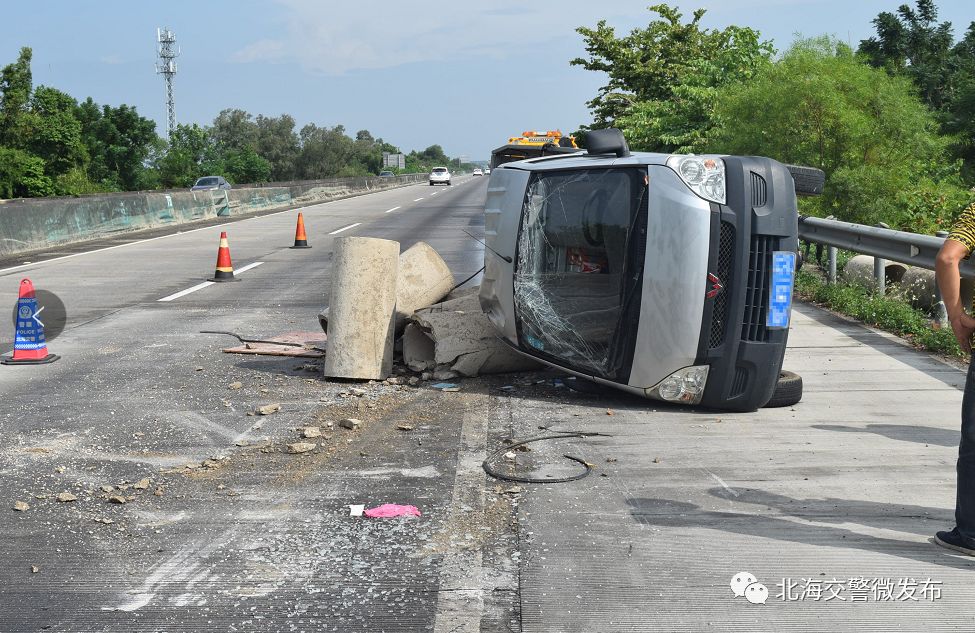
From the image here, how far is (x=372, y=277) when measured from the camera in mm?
8594

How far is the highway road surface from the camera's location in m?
4.13

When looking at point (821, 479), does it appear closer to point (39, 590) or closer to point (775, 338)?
point (775, 338)

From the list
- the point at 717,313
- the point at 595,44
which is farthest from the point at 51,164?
the point at 717,313

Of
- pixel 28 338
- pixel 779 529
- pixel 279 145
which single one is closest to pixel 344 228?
pixel 28 338

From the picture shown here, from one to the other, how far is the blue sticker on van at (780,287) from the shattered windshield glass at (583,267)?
892 millimetres

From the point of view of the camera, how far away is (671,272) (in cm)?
700

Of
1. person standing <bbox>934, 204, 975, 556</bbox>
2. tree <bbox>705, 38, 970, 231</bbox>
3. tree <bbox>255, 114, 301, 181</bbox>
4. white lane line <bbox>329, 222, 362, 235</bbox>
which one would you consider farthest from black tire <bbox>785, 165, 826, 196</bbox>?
tree <bbox>255, 114, 301, 181</bbox>

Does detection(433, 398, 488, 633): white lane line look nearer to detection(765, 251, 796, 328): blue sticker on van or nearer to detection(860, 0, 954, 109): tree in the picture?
detection(765, 251, 796, 328): blue sticker on van

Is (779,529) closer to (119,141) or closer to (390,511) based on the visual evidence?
(390,511)

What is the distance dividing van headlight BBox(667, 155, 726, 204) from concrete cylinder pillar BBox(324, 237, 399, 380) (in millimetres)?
2710

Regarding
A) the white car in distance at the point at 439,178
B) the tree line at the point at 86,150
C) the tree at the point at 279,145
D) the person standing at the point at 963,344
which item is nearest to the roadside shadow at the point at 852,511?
the person standing at the point at 963,344

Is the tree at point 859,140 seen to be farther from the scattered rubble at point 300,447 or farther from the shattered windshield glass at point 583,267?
the scattered rubble at point 300,447

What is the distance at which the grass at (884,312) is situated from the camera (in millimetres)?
9520

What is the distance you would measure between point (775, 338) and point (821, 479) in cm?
152
